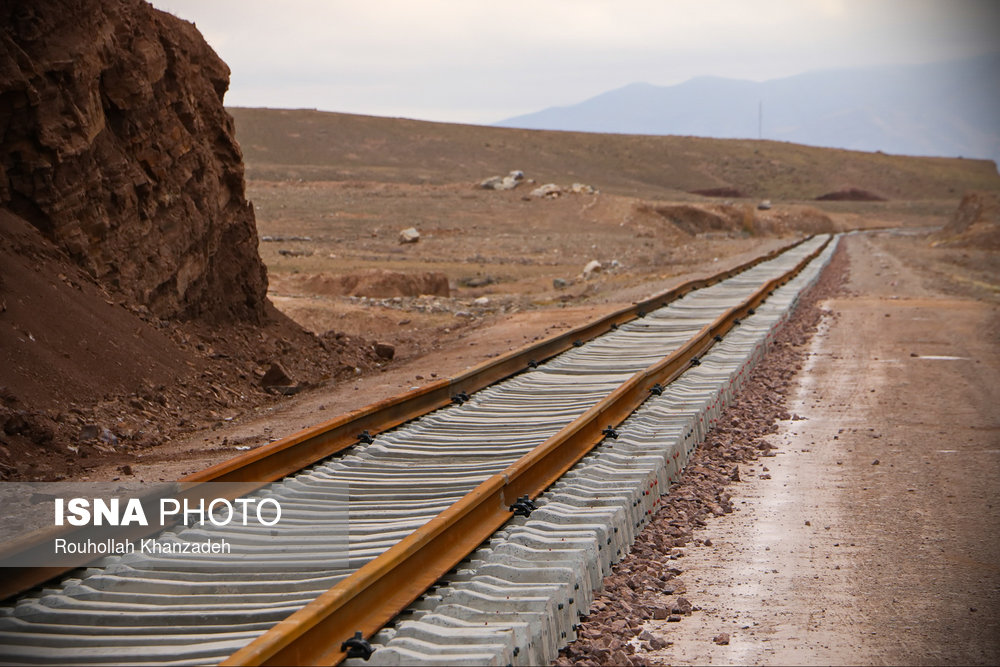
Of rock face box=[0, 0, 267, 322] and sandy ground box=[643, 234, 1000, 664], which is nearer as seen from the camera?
sandy ground box=[643, 234, 1000, 664]

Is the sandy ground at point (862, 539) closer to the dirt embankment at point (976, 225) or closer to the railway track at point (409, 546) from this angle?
the railway track at point (409, 546)

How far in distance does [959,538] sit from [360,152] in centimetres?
10824

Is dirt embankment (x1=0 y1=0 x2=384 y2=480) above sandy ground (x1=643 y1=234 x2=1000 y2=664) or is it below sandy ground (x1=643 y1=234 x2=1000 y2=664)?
above

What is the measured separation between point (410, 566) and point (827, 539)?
273cm

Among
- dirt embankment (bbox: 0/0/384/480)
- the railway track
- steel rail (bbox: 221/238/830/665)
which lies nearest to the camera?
steel rail (bbox: 221/238/830/665)

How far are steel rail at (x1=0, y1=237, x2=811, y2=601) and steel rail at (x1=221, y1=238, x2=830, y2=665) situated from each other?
150 centimetres

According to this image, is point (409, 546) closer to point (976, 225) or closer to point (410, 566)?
point (410, 566)

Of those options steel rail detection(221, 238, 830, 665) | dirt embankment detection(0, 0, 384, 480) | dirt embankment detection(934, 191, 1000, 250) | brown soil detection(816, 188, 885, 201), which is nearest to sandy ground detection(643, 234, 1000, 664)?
steel rail detection(221, 238, 830, 665)

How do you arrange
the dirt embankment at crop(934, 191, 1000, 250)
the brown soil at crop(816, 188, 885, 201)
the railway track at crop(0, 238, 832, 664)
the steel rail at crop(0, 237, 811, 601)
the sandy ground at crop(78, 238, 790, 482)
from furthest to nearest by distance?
the brown soil at crop(816, 188, 885, 201) < the dirt embankment at crop(934, 191, 1000, 250) < the sandy ground at crop(78, 238, 790, 482) < the steel rail at crop(0, 237, 811, 601) < the railway track at crop(0, 238, 832, 664)

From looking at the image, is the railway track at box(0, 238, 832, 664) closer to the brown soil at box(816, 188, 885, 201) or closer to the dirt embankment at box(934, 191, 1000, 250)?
the dirt embankment at box(934, 191, 1000, 250)

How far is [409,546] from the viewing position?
4844 mm

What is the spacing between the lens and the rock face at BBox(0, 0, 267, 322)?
10734 mm

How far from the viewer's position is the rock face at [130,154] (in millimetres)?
10734

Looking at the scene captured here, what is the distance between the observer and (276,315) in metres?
14.7
